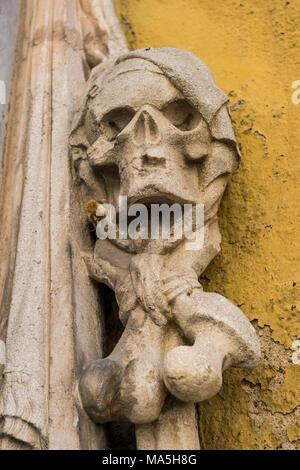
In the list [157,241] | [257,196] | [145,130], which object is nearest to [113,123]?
[145,130]

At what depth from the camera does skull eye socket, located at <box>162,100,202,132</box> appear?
162cm

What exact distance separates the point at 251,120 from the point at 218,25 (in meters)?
0.50

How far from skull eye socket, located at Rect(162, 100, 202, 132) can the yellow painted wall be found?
30 centimetres

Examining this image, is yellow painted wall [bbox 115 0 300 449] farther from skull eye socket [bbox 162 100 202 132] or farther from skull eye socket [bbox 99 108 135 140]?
skull eye socket [bbox 99 108 135 140]

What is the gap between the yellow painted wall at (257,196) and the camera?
158cm

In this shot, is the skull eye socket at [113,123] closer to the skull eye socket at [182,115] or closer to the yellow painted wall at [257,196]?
the skull eye socket at [182,115]

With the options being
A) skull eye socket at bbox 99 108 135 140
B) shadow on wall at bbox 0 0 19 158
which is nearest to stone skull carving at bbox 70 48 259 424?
A: skull eye socket at bbox 99 108 135 140

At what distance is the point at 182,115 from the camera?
5.39 feet

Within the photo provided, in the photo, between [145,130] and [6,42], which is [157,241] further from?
[6,42]

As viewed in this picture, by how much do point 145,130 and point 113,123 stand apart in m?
0.16

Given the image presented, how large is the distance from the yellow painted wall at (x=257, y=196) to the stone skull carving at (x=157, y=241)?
0.57 feet

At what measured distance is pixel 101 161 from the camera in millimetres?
1649

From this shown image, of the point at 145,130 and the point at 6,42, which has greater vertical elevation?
the point at 6,42
